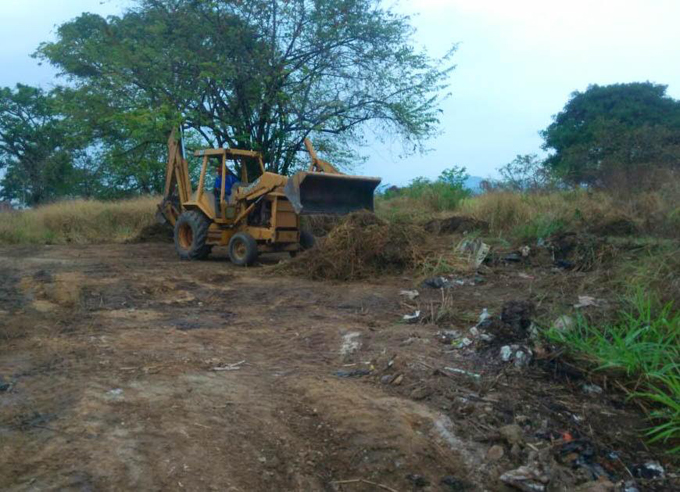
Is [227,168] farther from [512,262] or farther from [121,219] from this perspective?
[121,219]

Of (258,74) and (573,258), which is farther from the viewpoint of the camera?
(258,74)

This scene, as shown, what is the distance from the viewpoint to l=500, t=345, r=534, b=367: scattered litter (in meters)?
4.47

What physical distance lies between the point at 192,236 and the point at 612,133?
368 inches

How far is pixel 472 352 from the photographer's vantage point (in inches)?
190

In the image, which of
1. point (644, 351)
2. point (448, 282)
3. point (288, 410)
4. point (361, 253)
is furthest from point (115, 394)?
point (361, 253)

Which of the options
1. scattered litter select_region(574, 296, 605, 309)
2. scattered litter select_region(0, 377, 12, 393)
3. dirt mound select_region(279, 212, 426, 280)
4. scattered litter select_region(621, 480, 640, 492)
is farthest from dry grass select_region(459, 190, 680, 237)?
scattered litter select_region(0, 377, 12, 393)

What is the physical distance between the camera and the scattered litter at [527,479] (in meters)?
3.11

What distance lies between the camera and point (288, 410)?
153 inches

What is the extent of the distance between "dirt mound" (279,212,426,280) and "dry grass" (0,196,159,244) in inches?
369

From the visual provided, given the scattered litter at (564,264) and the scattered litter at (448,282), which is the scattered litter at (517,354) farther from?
the scattered litter at (564,264)

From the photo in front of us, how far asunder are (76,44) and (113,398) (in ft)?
48.4

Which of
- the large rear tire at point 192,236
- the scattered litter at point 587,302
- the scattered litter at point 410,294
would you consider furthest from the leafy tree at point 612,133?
the large rear tire at point 192,236

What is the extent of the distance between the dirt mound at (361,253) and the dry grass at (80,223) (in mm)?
9375

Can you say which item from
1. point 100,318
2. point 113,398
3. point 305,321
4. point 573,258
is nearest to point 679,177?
point 573,258
